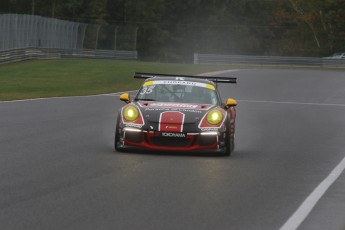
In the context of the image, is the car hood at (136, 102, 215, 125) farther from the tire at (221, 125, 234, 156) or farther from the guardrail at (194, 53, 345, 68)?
the guardrail at (194, 53, 345, 68)

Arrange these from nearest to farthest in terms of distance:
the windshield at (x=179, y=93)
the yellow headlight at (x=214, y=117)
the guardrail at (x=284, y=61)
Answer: the yellow headlight at (x=214, y=117), the windshield at (x=179, y=93), the guardrail at (x=284, y=61)

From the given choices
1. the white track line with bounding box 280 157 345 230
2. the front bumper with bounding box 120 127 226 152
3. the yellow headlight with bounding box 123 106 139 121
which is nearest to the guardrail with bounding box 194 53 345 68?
the yellow headlight with bounding box 123 106 139 121

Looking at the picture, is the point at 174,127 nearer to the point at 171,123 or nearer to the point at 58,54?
the point at 171,123

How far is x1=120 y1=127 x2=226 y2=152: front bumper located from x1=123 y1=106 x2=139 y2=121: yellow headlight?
191 millimetres

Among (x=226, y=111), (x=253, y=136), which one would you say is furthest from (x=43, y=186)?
(x=253, y=136)

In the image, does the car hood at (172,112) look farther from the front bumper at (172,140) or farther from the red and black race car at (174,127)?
the front bumper at (172,140)

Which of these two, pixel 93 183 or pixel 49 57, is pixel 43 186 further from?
pixel 49 57

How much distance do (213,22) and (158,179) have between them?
319 feet

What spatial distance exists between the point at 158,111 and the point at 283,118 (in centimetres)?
971

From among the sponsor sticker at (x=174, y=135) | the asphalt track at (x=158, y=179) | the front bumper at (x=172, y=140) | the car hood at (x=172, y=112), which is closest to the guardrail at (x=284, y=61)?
the asphalt track at (x=158, y=179)

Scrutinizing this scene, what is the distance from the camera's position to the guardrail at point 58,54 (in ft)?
176

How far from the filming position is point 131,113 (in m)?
13.4

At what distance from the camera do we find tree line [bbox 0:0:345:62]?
316 feet

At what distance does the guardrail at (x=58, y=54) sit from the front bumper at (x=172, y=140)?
39.5 meters
